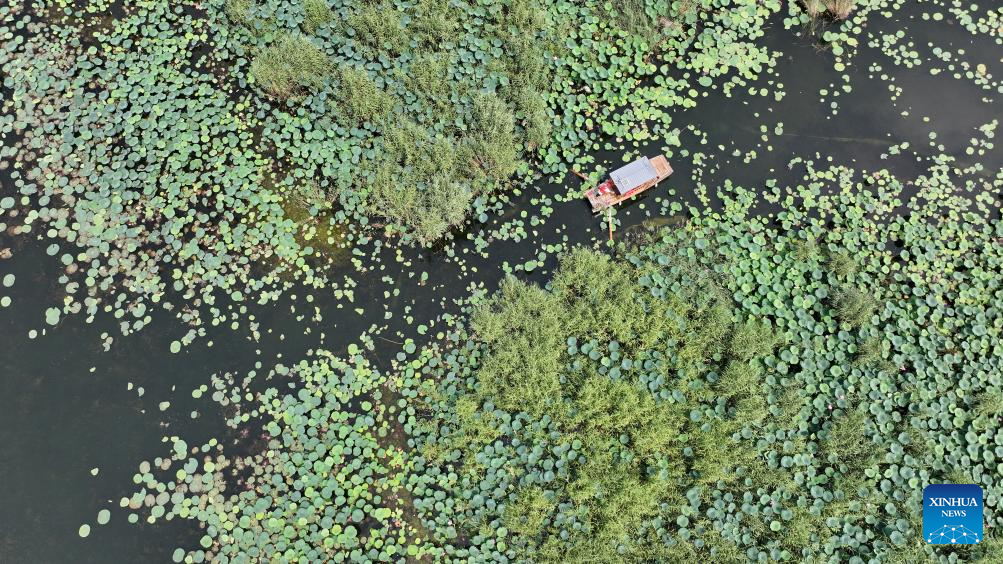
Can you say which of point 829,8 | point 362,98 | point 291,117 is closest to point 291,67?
point 291,117

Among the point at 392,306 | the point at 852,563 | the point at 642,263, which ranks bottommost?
the point at 852,563

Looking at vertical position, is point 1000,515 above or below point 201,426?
below

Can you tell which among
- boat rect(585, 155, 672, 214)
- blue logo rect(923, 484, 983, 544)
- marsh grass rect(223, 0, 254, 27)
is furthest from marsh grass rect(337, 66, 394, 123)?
blue logo rect(923, 484, 983, 544)

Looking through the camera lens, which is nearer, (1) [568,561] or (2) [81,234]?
(1) [568,561]

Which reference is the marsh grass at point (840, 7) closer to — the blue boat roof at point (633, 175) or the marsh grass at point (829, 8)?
the marsh grass at point (829, 8)

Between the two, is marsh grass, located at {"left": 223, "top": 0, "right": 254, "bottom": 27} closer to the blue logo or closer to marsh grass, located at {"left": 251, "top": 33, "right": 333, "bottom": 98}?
marsh grass, located at {"left": 251, "top": 33, "right": 333, "bottom": 98}

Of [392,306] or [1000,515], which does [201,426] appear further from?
[1000,515]

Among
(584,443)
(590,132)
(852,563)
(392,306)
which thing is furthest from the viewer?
(590,132)

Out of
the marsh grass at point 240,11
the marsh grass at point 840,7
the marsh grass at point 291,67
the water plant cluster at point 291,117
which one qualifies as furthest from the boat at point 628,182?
Result: the marsh grass at point 240,11

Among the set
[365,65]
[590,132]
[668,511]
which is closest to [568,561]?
[668,511]
